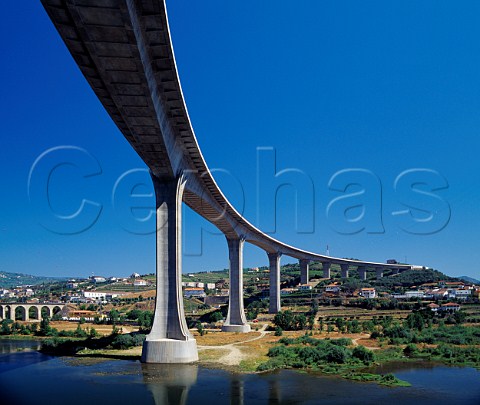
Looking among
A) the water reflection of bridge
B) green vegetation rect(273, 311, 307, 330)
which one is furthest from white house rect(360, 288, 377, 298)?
the water reflection of bridge

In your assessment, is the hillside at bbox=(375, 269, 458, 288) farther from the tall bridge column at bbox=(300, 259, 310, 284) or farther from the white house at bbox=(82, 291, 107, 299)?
the white house at bbox=(82, 291, 107, 299)

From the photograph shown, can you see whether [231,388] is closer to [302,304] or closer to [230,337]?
[230,337]

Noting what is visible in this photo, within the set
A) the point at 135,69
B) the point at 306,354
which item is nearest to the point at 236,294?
the point at 306,354

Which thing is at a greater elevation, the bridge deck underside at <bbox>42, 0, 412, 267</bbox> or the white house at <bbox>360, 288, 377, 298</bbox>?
the bridge deck underside at <bbox>42, 0, 412, 267</bbox>

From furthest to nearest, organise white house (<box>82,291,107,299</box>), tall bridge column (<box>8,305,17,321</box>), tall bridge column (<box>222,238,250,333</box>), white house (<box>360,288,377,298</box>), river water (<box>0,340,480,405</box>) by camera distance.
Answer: white house (<box>82,291,107,299</box>) → white house (<box>360,288,377,298</box>) → tall bridge column (<box>8,305,17,321</box>) → tall bridge column (<box>222,238,250,333</box>) → river water (<box>0,340,480,405</box>)

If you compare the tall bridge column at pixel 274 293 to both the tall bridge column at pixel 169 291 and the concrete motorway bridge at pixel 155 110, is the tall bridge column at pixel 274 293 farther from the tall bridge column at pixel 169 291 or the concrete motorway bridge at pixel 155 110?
the tall bridge column at pixel 169 291
